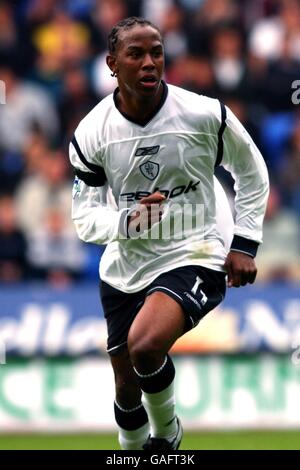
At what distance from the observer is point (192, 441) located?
10633 millimetres

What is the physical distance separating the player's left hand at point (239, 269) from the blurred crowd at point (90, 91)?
487 centimetres

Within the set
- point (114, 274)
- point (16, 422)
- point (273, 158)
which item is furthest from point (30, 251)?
point (114, 274)

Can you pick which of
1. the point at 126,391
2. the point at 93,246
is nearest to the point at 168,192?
the point at 126,391

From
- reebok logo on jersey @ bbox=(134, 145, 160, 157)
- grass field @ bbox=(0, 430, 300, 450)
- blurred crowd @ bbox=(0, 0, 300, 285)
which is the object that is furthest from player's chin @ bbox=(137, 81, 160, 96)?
blurred crowd @ bbox=(0, 0, 300, 285)

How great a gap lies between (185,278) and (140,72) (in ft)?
3.69

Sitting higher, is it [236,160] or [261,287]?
[261,287]

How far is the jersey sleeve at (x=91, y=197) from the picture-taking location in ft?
23.5

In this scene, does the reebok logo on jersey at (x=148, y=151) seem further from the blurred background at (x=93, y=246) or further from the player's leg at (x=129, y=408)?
the blurred background at (x=93, y=246)

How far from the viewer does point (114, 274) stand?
7.46 m

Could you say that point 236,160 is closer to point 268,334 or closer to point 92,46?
point 268,334

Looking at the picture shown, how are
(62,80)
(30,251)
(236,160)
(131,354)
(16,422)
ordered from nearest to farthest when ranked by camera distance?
(131,354), (236,160), (16,422), (30,251), (62,80)

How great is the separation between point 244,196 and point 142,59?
1018 mm

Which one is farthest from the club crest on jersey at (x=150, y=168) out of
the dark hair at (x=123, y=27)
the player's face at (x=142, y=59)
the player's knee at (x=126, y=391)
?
the player's knee at (x=126, y=391)

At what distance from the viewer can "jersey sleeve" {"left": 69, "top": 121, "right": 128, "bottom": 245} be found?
23.5ft
